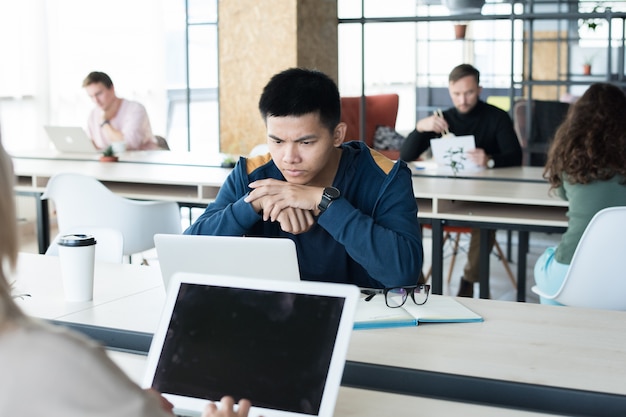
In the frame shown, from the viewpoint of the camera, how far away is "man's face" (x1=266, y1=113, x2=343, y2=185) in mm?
2270

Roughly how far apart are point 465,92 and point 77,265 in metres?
3.27

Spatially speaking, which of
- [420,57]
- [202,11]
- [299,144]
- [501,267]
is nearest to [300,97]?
[299,144]

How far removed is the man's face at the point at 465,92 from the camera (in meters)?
4.99

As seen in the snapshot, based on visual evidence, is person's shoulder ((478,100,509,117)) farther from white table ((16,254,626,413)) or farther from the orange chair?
white table ((16,254,626,413))

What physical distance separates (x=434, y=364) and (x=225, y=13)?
438 cm

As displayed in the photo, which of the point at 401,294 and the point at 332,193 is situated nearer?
the point at 401,294

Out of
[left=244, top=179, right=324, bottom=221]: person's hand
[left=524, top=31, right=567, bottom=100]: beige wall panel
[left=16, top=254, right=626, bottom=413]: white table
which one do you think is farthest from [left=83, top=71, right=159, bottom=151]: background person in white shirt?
[left=524, top=31, right=567, bottom=100]: beige wall panel

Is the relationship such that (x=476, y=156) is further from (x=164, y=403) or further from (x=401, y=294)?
(x=164, y=403)

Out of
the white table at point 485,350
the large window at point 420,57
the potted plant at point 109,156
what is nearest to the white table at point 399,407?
the white table at point 485,350

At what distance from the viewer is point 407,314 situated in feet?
6.31

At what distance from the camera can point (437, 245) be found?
12.8ft

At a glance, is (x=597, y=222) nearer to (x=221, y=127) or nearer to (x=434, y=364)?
(x=434, y=364)

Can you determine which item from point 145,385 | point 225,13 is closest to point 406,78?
point 225,13

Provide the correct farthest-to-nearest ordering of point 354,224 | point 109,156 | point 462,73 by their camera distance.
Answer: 1. point 109,156
2. point 462,73
3. point 354,224
